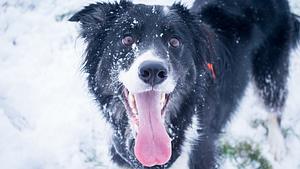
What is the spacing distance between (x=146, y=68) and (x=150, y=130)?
0.54 metres

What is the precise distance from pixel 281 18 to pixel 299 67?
4.17ft

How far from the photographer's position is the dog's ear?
314 cm

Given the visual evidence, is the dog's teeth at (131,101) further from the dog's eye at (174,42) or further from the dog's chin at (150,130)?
the dog's eye at (174,42)

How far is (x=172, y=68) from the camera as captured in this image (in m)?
2.76

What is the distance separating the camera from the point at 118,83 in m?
2.91

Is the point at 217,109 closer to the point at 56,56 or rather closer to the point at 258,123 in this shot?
the point at 258,123

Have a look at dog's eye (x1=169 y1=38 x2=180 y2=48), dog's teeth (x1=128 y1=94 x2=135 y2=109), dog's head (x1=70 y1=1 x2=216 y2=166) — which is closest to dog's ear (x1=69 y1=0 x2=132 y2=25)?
dog's head (x1=70 y1=1 x2=216 y2=166)

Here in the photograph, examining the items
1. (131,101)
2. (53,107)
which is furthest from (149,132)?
(53,107)

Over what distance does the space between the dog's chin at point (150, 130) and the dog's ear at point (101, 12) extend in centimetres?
70

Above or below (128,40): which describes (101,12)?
above

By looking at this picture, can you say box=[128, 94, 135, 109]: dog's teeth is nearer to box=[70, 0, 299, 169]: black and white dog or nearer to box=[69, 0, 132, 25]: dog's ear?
box=[70, 0, 299, 169]: black and white dog

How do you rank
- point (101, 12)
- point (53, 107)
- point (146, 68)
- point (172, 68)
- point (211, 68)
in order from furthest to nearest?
1. point (53, 107)
2. point (211, 68)
3. point (101, 12)
4. point (172, 68)
5. point (146, 68)

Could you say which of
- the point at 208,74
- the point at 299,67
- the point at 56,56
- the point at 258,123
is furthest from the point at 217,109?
the point at 56,56

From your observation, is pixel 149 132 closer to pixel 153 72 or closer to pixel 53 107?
pixel 153 72
